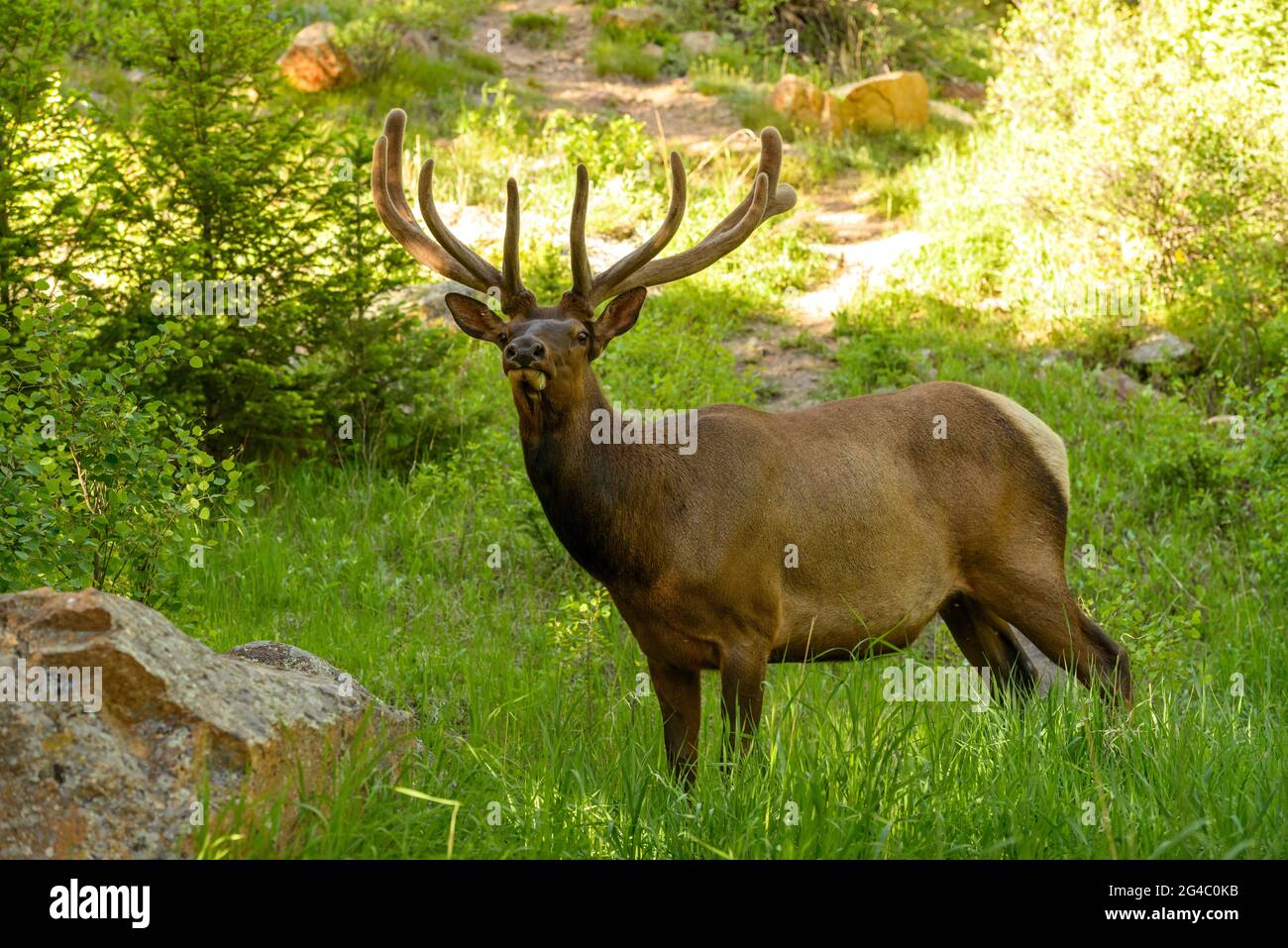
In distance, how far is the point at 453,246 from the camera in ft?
20.0

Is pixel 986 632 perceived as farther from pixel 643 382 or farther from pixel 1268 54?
pixel 1268 54

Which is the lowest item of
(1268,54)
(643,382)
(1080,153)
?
(643,382)

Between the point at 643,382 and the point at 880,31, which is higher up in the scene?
the point at 880,31

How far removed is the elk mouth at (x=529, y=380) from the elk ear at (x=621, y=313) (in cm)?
52

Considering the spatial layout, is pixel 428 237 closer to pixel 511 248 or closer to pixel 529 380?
pixel 511 248

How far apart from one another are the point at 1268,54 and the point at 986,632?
7.64 meters

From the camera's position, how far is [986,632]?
682 centimetres

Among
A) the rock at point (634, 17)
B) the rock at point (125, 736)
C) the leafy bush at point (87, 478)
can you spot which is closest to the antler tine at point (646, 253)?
the leafy bush at point (87, 478)

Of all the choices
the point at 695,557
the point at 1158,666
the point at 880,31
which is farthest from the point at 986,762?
the point at 880,31

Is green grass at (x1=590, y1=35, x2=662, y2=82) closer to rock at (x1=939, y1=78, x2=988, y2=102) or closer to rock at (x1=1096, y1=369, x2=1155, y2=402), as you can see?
rock at (x1=939, y1=78, x2=988, y2=102)

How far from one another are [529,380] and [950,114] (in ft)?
49.3

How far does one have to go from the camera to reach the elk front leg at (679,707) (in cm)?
586

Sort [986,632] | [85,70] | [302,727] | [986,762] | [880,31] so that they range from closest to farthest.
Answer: [302,727] → [986,762] → [986,632] → [85,70] → [880,31]


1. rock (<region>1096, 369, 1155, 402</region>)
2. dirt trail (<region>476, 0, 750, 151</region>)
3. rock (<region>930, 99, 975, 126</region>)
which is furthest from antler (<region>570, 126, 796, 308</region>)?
rock (<region>930, 99, 975, 126</region>)
